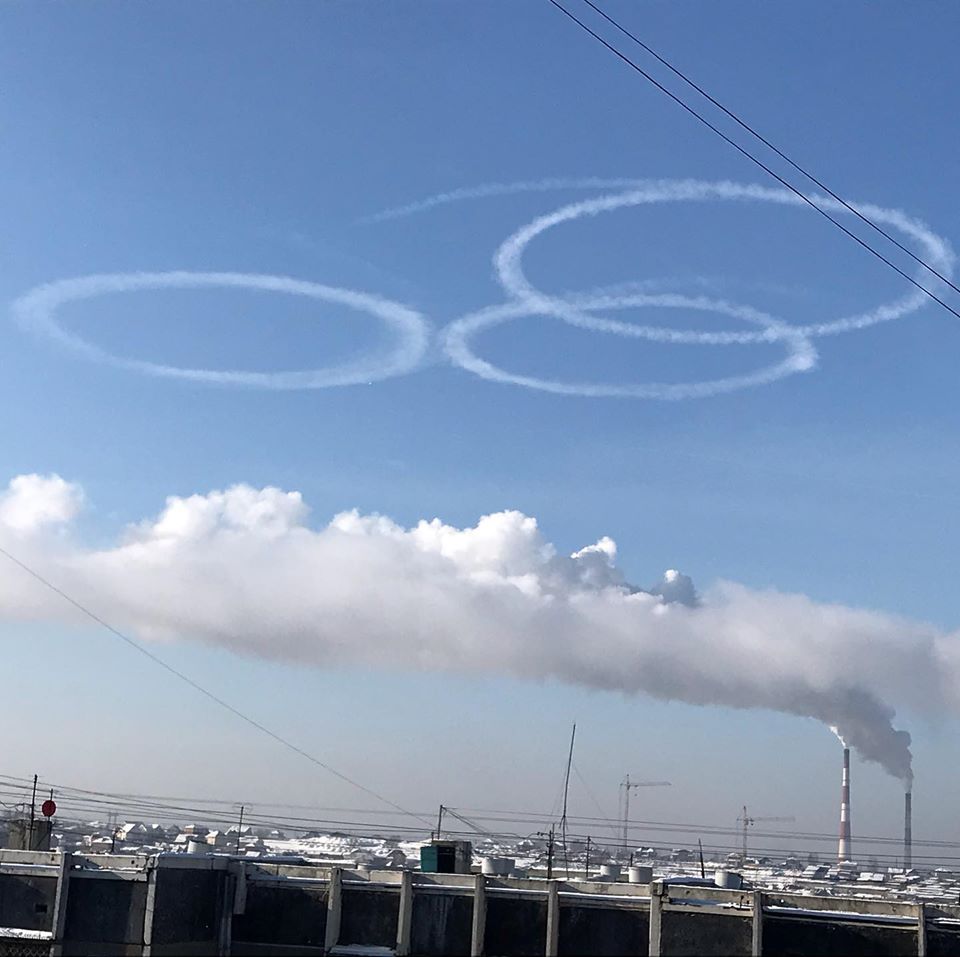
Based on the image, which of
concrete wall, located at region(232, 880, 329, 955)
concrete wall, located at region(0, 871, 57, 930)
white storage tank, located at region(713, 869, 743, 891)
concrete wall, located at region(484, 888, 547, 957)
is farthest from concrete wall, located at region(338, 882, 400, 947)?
white storage tank, located at region(713, 869, 743, 891)

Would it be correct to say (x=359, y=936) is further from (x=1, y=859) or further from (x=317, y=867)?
(x=1, y=859)

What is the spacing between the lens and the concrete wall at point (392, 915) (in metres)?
40.3

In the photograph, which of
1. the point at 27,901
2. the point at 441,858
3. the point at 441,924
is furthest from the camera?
the point at 441,858

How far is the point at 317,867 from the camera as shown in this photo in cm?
4559

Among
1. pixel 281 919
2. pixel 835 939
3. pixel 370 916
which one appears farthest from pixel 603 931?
pixel 281 919

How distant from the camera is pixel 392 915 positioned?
44.2 metres

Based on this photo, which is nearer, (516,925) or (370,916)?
(516,925)

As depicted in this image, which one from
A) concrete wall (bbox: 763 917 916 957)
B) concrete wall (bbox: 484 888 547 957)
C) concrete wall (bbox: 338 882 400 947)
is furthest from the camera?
concrete wall (bbox: 338 882 400 947)

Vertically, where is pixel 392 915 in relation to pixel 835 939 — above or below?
below

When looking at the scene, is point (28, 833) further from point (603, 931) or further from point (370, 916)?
point (603, 931)

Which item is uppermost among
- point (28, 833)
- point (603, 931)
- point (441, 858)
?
point (441, 858)

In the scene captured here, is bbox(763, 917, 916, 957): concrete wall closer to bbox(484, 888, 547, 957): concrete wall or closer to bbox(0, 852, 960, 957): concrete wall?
bbox(0, 852, 960, 957): concrete wall

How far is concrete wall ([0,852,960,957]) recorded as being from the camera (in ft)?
132

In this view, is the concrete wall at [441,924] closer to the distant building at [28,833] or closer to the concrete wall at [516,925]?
the concrete wall at [516,925]
